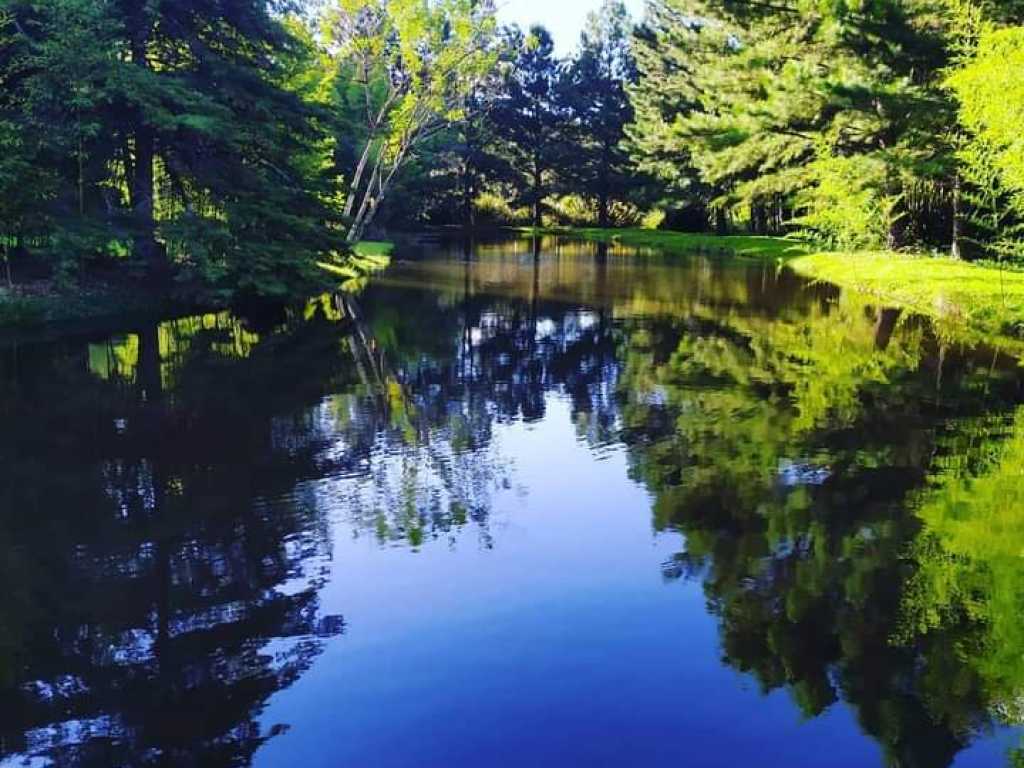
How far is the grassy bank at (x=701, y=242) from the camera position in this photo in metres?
42.2

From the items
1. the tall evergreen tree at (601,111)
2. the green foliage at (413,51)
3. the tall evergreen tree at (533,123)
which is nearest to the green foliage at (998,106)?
the green foliage at (413,51)

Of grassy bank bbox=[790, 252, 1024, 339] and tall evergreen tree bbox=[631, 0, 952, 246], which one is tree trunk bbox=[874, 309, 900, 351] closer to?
grassy bank bbox=[790, 252, 1024, 339]

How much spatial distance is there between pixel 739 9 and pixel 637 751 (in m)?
27.6

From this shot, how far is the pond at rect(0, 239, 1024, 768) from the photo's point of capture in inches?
191

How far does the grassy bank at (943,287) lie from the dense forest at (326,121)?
109 cm

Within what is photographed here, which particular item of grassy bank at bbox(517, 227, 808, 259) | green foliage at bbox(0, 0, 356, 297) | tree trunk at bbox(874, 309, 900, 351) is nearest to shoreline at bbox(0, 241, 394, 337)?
green foliage at bbox(0, 0, 356, 297)

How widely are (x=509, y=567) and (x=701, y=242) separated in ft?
146

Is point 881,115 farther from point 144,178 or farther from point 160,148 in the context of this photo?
point 144,178

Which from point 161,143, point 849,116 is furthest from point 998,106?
point 161,143

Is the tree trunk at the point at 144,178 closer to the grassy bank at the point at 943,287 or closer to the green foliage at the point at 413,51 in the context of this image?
the green foliage at the point at 413,51

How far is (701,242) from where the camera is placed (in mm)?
49156

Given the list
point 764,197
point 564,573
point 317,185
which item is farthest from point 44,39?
point 764,197

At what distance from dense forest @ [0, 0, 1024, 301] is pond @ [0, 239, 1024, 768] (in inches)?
251

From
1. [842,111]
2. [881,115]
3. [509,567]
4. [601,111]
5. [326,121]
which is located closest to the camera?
[509,567]
